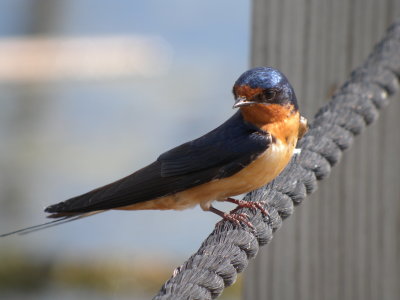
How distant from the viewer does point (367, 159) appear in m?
2.14

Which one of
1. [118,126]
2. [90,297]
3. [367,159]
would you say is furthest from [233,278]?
[118,126]

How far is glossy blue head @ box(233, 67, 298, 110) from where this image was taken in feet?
6.22

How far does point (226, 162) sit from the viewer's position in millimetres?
1953

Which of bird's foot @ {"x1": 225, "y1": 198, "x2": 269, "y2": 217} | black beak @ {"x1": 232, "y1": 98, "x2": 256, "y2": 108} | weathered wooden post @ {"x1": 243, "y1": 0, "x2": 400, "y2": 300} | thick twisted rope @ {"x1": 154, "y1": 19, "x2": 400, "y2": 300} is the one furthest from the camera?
weathered wooden post @ {"x1": 243, "y1": 0, "x2": 400, "y2": 300}

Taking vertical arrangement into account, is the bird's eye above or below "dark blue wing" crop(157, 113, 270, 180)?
above

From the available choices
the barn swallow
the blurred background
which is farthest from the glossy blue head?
the blurred background

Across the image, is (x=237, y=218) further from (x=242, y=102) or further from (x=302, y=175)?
(x=242, y=102)

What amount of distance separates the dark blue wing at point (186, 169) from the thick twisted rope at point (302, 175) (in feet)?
0.28

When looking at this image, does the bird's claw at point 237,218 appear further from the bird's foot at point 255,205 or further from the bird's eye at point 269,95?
the bird's eye at point 269,95

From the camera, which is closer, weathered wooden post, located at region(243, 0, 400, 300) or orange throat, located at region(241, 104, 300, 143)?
orange throat, located at region(241, 104, 300, 143)

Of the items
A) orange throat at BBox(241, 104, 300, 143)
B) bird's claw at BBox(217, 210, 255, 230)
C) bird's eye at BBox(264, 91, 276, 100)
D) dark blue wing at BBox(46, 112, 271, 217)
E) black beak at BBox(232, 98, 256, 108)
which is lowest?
bird's claw at BBox(217, 210, 255, 230)

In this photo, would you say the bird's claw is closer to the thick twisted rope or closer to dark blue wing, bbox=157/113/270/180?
the thick twisted rope

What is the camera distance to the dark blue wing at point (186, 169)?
1.89 metres

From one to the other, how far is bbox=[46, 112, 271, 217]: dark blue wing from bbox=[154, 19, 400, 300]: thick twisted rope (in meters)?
0.08
